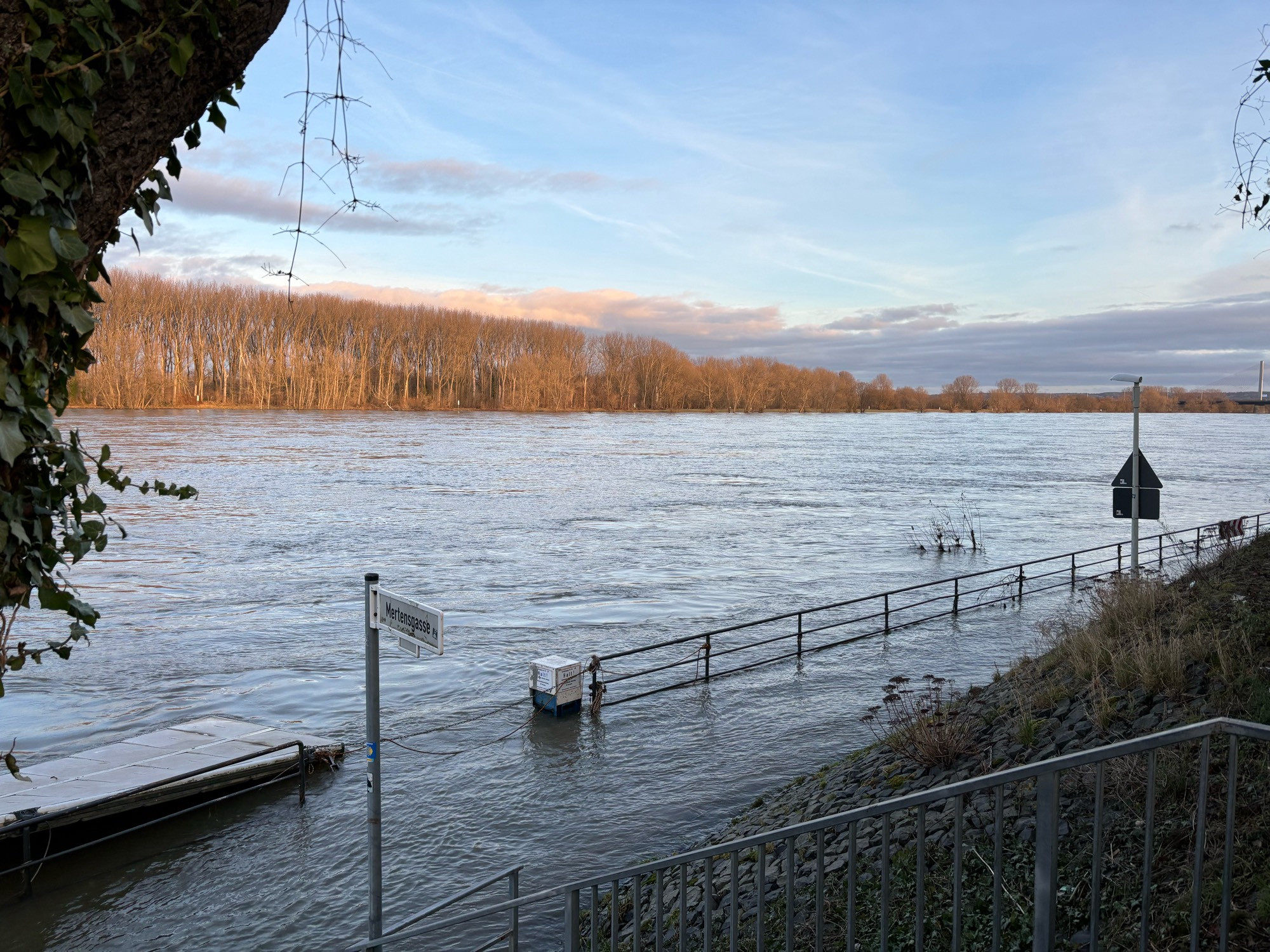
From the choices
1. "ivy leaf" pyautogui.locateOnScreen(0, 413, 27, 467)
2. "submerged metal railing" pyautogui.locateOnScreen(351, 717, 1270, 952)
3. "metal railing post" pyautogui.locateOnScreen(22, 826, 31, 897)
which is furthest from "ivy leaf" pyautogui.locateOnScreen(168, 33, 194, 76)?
"metal railing post" pyautogui.locateOnScreen(22, 826, 31, 897)

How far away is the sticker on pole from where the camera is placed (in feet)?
17.3

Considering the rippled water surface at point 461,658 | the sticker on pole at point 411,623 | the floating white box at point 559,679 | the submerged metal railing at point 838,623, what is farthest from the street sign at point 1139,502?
the sticker on pole at point 411,623

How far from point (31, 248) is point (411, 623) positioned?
3.58 meters

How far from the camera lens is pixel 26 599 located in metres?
2.48

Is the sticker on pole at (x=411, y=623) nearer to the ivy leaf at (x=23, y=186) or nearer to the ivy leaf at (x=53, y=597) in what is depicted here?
the ivy leaf at (x=53, y=597)

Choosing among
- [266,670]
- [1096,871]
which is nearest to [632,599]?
[266,670]

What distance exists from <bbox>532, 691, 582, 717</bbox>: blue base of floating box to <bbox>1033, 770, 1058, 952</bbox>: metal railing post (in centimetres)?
1165

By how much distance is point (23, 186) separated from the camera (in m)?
2.08

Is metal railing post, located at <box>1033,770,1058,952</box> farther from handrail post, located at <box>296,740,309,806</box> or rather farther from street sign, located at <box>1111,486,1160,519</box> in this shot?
street sign, located at <box>1111,486,1160,519</box>

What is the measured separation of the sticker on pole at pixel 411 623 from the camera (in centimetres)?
527

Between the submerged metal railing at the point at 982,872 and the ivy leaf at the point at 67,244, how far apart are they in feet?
8.85

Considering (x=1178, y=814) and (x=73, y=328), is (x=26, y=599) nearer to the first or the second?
(x=73, y=328)

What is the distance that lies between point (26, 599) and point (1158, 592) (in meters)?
12.7

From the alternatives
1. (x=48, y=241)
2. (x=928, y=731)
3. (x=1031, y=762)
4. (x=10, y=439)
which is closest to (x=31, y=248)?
(x=48, y=241)
